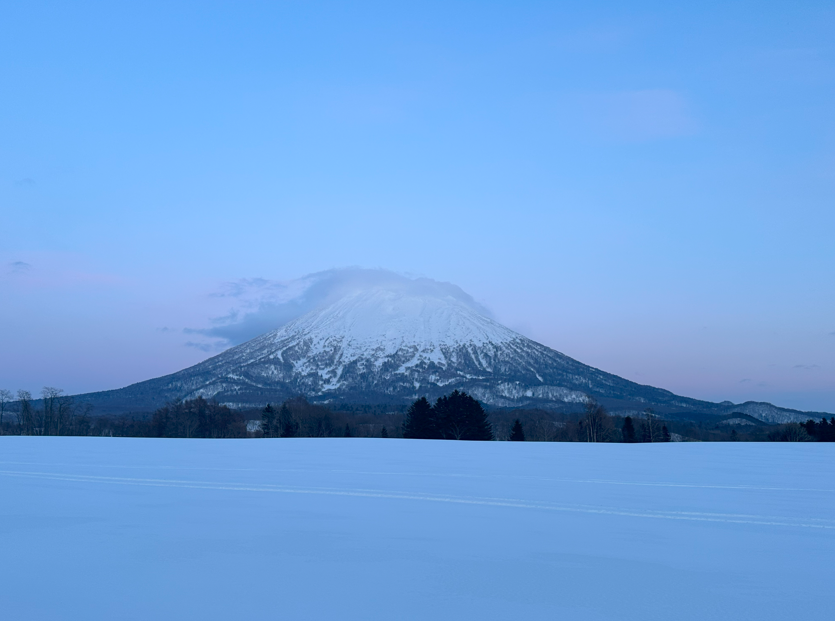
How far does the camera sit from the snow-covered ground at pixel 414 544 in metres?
5.28

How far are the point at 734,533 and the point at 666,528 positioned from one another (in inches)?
31.5

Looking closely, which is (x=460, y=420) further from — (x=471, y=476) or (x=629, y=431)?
(x=471, y=476)

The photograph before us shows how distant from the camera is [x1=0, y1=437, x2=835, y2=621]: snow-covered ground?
17.3ft

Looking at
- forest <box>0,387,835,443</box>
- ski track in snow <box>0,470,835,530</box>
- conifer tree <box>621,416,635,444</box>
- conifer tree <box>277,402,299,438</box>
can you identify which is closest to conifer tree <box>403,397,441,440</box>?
forest <box>0,387,835,443</box>

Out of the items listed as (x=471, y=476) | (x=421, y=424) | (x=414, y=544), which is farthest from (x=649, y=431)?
(x=414, y=544)

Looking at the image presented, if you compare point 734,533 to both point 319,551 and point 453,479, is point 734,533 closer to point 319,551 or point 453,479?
point 319,551

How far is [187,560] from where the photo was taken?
659 cm

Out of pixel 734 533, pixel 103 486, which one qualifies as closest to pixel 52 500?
pixel 103 486

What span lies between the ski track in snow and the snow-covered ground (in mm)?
66

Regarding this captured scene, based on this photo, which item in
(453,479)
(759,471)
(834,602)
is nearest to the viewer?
(834,602)

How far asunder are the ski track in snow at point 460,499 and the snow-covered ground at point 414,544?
0.07 metres

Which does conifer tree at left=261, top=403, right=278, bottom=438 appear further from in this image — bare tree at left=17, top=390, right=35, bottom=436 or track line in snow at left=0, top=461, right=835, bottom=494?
track line in snow at left=0, top=461, right=835, bottom=494

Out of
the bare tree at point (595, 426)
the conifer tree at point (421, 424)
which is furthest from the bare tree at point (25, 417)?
the bare tree at point (595, 426)

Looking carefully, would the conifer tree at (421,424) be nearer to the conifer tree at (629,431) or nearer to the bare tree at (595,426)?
the bare tree at (595,426)
